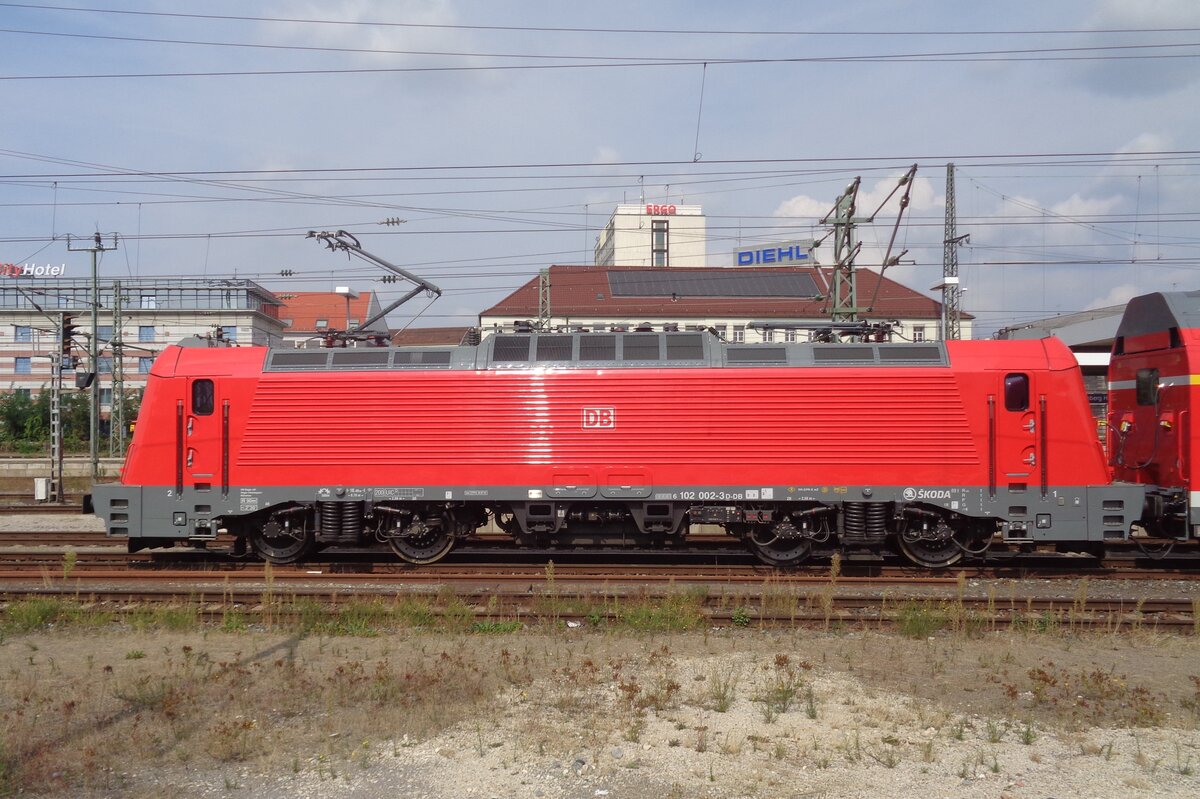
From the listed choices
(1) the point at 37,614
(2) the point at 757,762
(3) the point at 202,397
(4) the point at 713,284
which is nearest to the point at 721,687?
(2) the point at 757,762

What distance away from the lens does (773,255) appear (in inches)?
2987

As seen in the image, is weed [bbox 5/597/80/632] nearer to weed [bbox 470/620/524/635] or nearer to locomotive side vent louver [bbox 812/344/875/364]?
weed [bbox 470/620/524/635]

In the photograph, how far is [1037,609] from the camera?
11086 mm

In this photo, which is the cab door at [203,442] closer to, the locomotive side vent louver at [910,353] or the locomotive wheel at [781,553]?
the locomotive wheel at [781,553]

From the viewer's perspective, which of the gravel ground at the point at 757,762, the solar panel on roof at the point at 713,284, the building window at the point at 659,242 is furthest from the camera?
the building window at the point at 659,242

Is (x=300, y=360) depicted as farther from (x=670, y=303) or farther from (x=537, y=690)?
(x=670, y=303)

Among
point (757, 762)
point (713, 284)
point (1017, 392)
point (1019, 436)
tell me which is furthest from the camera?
point (713, 284)

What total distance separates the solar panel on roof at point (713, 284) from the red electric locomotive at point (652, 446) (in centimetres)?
4289

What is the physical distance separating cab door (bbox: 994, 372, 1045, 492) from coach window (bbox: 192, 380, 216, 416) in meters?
12.0

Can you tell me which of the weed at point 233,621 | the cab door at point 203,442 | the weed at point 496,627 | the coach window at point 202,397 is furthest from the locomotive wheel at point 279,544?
the weed at point 496,627

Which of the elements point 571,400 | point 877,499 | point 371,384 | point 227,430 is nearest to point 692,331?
→ point 571,400

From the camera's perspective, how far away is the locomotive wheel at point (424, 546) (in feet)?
45.6

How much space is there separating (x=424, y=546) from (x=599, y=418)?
11.7ft

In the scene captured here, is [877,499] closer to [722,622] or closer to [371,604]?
[722,622]
